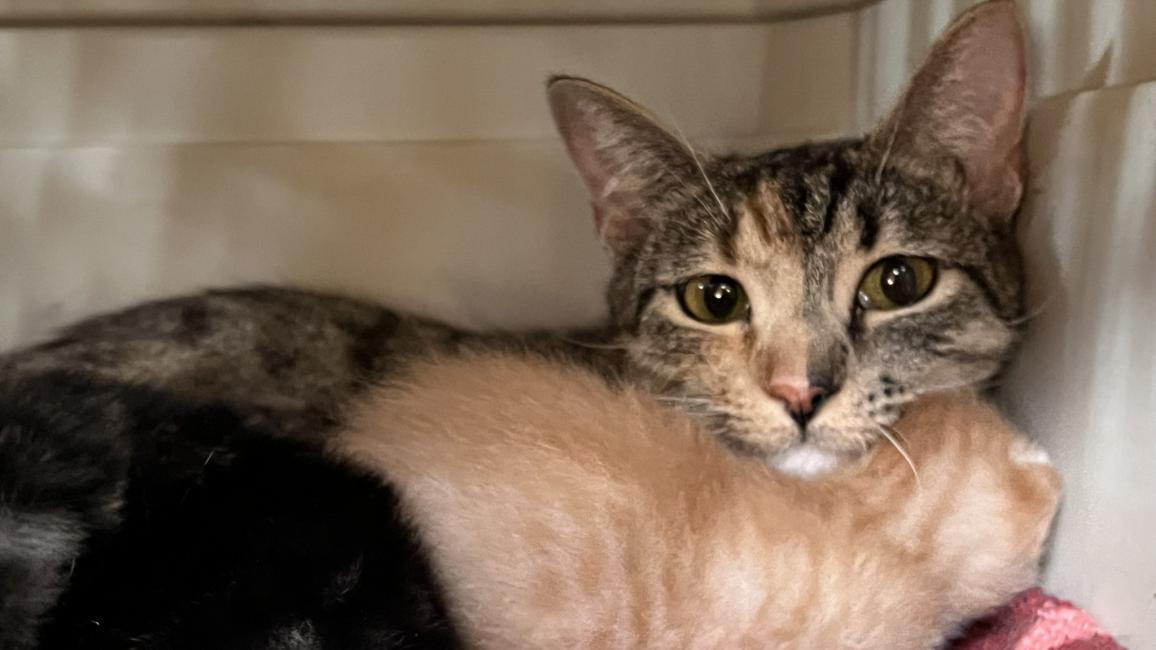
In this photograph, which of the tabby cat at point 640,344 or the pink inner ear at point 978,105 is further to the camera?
the pink inner ear at point 978,105

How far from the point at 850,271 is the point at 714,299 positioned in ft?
0.47

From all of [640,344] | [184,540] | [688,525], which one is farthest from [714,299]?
[184,540]

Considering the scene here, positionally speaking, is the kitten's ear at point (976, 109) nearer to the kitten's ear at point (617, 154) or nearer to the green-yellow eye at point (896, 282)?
the green-yellow eye at point (896, 282)

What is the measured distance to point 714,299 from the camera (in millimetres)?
1013

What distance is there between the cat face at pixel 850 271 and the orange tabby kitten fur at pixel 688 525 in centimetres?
6

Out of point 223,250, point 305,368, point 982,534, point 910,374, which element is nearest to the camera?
point 982,534

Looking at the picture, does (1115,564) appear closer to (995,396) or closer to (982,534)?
(982,534)

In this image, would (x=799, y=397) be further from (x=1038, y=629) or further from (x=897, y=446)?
(x=1038, y=629)

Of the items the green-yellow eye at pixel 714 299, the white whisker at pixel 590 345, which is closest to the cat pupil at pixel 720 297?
the green-yellow eye at pixel 714 299

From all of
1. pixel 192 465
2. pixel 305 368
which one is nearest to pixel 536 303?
pixel 305 368

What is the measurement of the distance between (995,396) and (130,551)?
77cm

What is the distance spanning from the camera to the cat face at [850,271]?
0.87m

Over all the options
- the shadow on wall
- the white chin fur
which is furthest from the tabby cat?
the shadow on wall

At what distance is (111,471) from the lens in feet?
2.25
